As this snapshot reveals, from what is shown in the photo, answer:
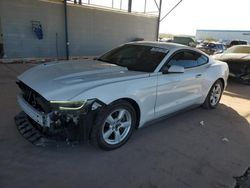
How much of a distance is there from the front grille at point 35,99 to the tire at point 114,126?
2.05 feet

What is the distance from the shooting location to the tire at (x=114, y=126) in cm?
304

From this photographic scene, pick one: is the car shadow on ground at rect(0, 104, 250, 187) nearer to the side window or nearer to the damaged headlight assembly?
the damaged headlight assembly

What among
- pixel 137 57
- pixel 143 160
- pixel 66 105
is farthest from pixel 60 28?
pixel 143 160

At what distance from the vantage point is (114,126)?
3326 millimetres

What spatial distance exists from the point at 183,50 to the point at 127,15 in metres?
10.3

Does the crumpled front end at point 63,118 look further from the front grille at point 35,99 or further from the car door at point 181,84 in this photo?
the car door at point 181,84

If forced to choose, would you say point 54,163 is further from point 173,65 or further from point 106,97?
point 173,65

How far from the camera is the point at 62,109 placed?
110 inches

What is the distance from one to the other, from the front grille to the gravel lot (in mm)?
602

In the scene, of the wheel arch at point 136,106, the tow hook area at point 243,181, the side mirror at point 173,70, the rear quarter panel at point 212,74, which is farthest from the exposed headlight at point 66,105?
the rear quarter panel at point 212,74

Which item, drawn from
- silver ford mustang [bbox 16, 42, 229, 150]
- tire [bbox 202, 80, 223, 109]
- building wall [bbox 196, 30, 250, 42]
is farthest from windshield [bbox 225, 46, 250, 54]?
building wall [bbox 196, 30, 250, 42]

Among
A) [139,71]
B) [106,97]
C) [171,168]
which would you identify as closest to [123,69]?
[139,71]

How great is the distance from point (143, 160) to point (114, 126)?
23.4 inches

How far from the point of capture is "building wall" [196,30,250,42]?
2111 inches
